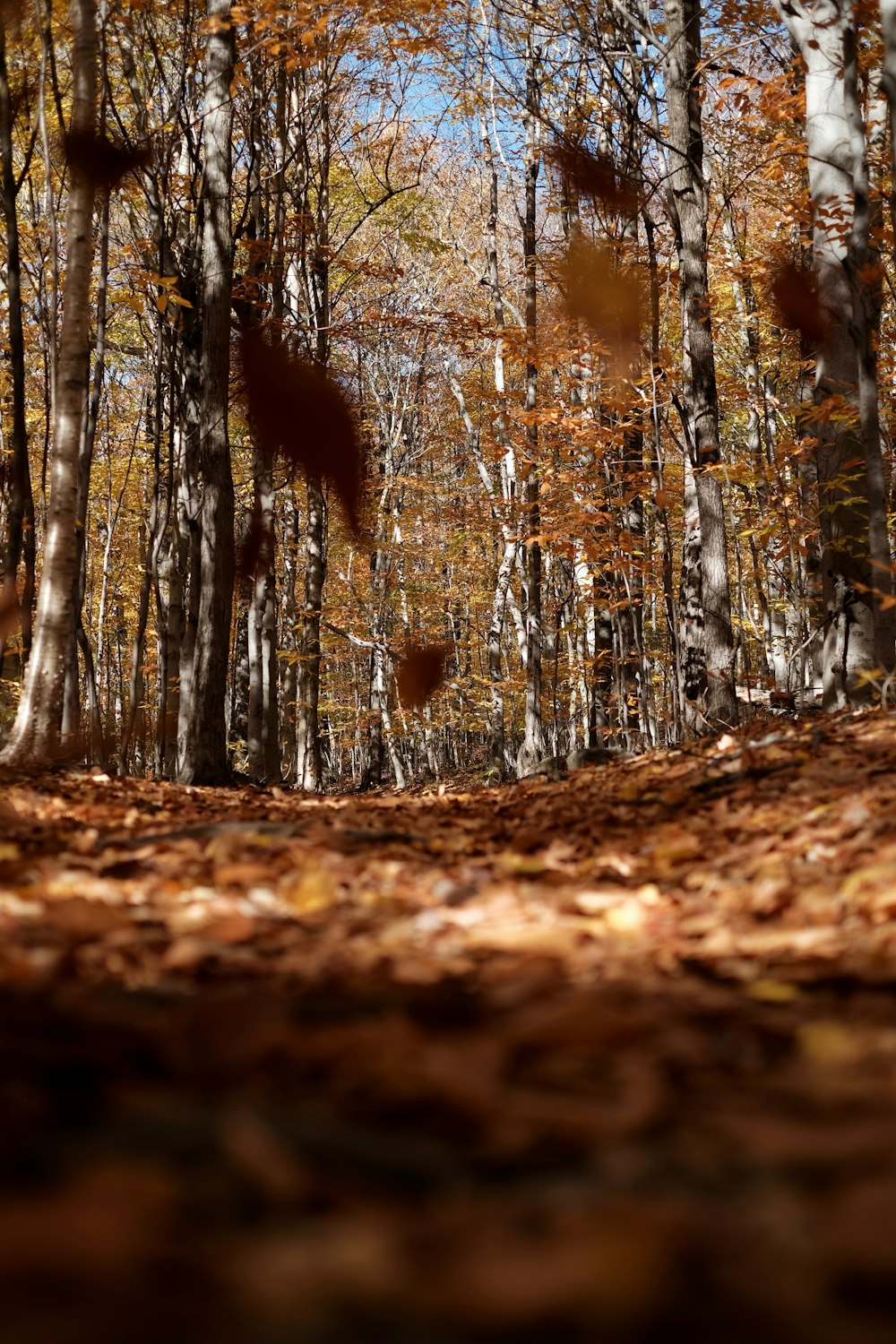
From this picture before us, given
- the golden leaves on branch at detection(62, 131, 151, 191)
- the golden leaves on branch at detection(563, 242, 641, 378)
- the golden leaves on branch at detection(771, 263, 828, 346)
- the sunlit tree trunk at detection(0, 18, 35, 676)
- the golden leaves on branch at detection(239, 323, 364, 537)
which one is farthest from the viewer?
the golden leaves on branch at detection(239, 323, 364, 537)

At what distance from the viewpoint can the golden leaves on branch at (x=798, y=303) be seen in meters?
8.66

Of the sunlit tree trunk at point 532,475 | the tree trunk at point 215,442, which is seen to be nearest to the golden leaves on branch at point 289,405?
the sunlit tree trunk at point 532,475

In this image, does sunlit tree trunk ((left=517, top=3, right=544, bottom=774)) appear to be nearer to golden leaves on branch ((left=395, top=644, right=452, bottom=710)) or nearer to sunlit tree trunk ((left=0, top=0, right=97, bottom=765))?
sunlit tree trunk ((left=0, top=0, right=97, bottom=765))

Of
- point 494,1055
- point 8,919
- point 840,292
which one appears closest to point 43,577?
point 8,919

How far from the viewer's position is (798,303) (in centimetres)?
1056

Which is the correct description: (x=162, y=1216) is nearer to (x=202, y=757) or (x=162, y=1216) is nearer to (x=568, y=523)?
(x=202, y=757)

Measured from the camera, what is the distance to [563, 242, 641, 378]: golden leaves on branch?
11195 mm

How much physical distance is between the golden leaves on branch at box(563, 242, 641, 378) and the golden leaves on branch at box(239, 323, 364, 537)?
3524 millimetres

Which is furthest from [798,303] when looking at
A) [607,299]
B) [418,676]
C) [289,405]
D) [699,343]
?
[418,676]

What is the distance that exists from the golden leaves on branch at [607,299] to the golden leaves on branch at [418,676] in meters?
9.75

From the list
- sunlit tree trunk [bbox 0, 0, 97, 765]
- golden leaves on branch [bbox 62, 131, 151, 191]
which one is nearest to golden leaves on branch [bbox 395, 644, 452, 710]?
golden leaves on branch [bbox 62, 131, 151, 191]

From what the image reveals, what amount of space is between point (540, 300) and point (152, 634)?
18041mm

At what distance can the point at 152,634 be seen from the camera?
29016 mm

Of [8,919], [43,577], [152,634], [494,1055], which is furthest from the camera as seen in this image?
[152,634]
